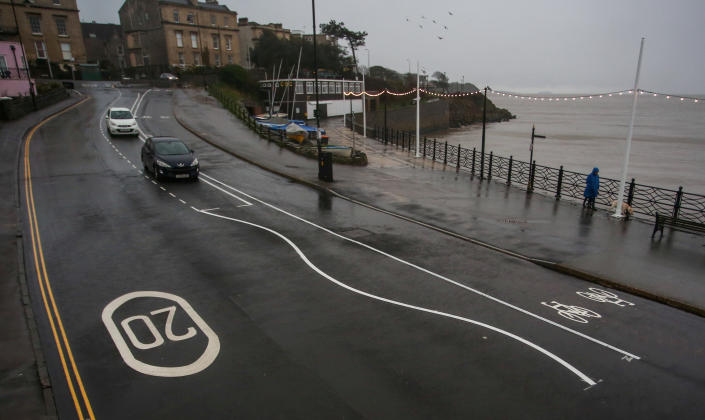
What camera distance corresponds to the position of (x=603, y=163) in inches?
1679

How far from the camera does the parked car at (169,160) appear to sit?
18984mm

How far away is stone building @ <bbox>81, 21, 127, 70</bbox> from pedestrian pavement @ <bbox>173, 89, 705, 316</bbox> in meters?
76.0

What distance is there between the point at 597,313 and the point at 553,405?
11.9ft

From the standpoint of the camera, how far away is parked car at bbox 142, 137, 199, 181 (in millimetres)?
18984

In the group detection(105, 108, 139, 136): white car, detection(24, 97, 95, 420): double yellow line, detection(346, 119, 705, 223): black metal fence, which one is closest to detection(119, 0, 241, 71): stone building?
detection(105, 108, 139, 136): white car

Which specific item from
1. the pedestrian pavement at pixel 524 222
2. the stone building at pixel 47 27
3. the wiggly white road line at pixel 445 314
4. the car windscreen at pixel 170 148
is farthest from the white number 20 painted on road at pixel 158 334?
the stone building at pixel 47 27

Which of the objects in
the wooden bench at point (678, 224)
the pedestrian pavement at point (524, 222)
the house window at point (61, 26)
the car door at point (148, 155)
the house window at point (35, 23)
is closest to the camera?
the pedestrian pavement at point (524, 222)

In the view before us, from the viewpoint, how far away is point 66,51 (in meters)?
62.7

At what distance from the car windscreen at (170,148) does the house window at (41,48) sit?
182 feet

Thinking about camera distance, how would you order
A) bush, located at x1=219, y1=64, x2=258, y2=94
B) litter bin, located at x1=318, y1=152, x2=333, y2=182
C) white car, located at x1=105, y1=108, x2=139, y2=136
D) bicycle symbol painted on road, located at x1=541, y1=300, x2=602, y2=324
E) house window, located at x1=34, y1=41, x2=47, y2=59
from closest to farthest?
bicycle symbol painted on road, located at x1=541, y1=300, x2=602, y2=324 → litter bin, located at x1=318, y1=152, x2=333, y2=182 → white car, located at x1=105, y1=108, x2=139, y2=136 → house window, located at x1=34, y1=41, x2=47, y2=59 → bush, located at x1=219, y1=64, x2=258, y2=94

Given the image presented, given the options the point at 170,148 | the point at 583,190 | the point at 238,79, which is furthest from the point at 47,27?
the point at 583,190

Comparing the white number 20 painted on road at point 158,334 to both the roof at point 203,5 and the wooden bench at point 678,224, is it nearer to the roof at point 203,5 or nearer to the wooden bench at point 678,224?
the wooden bench at point 678,224

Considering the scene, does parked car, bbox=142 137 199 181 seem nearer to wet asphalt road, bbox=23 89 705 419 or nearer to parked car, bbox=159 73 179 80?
wet asphalt road, bbox=23 89 705 419

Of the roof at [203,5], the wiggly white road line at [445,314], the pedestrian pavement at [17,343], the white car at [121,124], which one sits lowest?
the wiggly white road line at [445,314]
